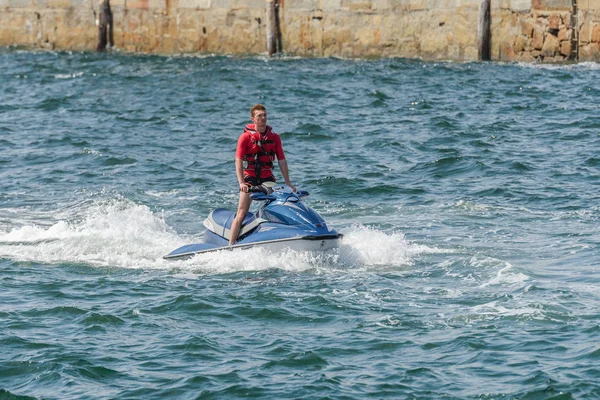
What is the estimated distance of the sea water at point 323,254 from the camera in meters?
11.0

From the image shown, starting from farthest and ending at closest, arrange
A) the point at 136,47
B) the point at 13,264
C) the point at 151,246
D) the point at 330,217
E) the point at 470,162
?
the point at 136,47 → the point at 470,162 → the point at 330,217 → the point at 151,246 → the point at 13,264

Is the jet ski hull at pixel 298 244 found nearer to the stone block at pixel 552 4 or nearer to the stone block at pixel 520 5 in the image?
the stone block at pixel 552 4

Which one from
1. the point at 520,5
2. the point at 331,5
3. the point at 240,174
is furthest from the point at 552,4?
the point at 240,174

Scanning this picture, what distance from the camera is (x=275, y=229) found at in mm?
14758

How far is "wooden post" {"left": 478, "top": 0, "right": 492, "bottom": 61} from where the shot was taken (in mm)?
35406

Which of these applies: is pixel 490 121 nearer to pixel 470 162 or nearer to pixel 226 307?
pixel 470 162

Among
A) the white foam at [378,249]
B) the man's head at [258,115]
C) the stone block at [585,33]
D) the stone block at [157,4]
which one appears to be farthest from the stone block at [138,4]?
the man's head at [258,115]

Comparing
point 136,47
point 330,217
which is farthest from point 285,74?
point 330,217

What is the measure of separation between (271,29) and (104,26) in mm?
7126

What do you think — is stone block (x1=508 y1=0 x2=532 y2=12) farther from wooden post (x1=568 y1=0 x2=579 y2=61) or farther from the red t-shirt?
the red t-shirt

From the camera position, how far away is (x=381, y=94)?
101 ft

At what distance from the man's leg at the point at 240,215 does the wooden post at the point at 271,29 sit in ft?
81.4

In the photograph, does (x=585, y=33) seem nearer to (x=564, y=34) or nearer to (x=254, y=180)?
(x=564, y=34)

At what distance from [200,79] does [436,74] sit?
7228mm
